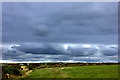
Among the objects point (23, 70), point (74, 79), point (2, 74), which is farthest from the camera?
point (23, 70)

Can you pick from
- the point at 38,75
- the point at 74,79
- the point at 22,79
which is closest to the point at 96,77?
the point at 74,79

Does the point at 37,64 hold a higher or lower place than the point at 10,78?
higher

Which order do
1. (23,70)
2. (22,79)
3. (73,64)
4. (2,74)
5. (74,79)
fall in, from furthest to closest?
(73,64) < (23,70) < (2,74) < (22,79) < (74,79)

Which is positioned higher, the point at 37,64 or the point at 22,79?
the point at 37,64

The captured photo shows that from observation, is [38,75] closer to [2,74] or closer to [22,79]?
[22,79]

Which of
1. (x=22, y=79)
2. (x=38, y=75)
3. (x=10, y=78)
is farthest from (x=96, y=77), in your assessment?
(x=10, y=78)

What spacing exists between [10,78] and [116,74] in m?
13.2

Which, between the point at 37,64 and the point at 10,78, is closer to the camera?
the point at 10,78

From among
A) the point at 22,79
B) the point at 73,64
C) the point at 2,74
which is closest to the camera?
the point at 22,79

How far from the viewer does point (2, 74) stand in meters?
19.0

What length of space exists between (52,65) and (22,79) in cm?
605

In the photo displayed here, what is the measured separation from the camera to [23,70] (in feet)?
67.5

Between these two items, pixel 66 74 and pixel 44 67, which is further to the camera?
pixel 44 67

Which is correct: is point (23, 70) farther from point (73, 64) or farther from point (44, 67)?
point (73, 64)
